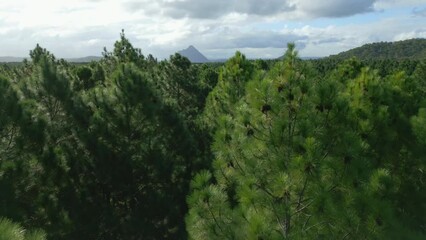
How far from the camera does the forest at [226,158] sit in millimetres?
6297

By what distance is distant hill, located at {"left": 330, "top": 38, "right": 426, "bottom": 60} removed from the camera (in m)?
164

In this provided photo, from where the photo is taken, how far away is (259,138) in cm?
680

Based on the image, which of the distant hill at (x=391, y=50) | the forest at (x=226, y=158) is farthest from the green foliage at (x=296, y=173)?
the distant hill at (x=391, y=50)

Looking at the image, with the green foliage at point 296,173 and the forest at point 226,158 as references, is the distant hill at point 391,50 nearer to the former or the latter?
the forest at point 226,158

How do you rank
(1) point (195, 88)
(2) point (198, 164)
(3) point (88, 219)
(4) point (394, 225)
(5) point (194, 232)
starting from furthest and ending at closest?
(1) point (195, 88)
(2) point (198, 164)
(3) point (88, 219)
(5) point (194, 232)
(4) point (394, 225)

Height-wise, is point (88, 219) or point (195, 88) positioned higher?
point (195, 88)

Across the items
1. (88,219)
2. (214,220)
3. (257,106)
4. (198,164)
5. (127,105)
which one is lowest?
(88,219)

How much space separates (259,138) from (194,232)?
189 cm

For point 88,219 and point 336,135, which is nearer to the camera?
point 336,135

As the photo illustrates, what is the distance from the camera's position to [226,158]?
24.3ft

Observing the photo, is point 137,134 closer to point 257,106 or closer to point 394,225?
point 257,106

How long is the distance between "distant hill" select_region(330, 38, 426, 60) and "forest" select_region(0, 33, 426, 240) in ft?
523

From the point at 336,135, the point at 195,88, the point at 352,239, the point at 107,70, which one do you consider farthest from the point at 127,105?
the point at 195,88

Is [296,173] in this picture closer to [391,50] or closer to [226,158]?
[226,158]
